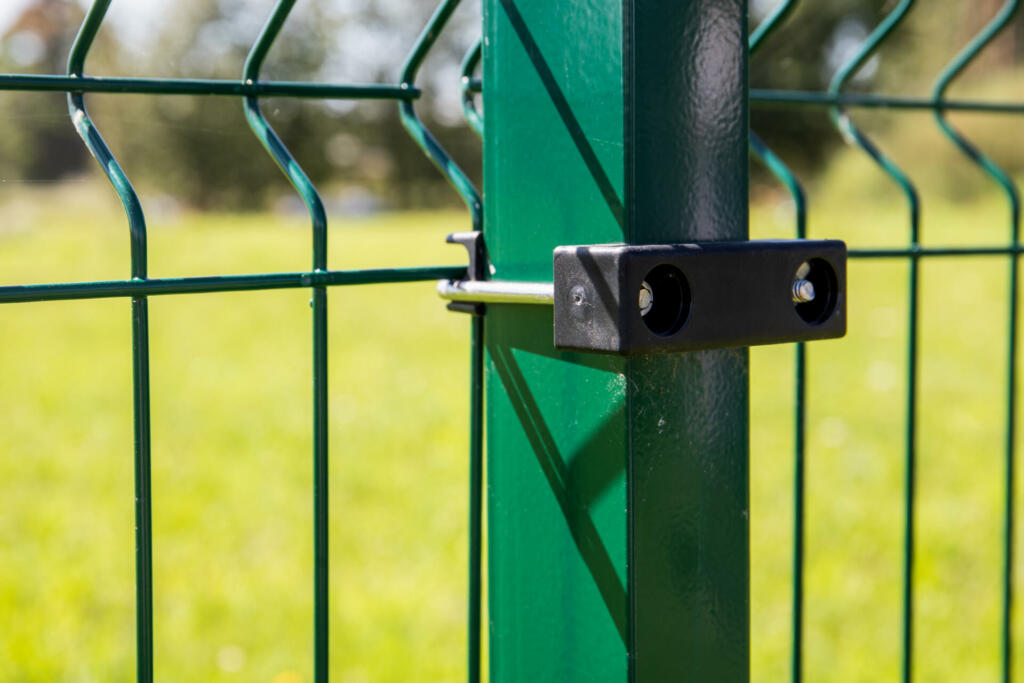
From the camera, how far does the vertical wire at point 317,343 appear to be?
1.01m

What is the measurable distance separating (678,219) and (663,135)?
72mm

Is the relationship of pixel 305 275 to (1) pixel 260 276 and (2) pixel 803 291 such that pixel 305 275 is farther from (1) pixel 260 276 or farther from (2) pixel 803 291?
(2) pixel 803 291

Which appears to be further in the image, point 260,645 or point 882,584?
point 882,584

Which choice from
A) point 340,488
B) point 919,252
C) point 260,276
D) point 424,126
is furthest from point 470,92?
point 340,488

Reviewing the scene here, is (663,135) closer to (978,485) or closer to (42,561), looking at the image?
(42,561)

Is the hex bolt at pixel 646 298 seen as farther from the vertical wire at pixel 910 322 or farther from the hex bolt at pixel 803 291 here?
the vertical wire at pixel 910 322

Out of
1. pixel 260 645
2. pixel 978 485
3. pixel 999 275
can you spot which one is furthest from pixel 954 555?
pixel 999 275

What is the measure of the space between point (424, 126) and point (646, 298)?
0.38 metres

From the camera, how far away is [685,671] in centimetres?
97

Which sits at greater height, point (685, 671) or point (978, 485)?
point (685, 671)

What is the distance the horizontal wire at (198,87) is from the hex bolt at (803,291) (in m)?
0.44

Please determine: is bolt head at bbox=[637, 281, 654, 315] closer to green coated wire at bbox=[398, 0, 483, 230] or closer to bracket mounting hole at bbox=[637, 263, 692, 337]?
bracket mounting hole at bbox=[637, 263, 692, 337]

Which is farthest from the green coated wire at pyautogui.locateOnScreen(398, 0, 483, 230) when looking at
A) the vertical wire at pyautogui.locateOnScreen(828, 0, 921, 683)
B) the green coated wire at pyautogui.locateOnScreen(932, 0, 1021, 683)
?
the green coated wire at pyautogui.locateOnScreen(932, 0, 1021, 683)

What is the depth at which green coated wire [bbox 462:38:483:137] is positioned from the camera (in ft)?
3.76
